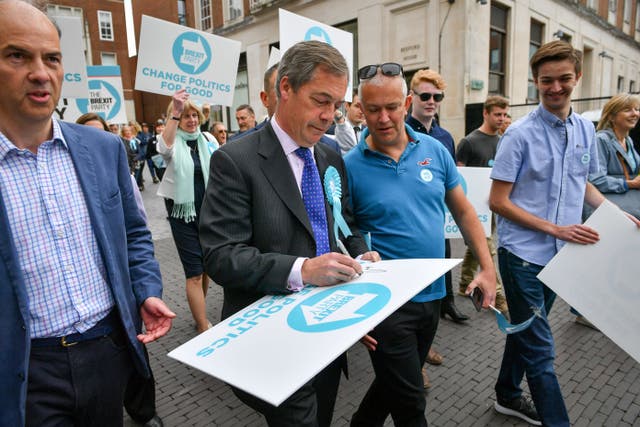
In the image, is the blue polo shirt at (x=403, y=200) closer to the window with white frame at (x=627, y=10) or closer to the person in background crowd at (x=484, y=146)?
the person in background crowd at (x=484, y=146)

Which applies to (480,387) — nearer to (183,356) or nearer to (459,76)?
(183,356)

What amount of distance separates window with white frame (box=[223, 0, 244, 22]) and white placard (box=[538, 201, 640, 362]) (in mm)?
21566

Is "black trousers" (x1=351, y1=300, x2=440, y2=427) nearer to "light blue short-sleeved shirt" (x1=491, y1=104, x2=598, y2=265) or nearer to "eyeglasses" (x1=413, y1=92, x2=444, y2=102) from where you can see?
"light blue short-sleeved shirt" (x1=491, y1=104, x2=598, y2=265)

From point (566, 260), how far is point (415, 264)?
1078mm

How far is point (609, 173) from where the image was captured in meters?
3.83

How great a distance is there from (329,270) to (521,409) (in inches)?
80.9

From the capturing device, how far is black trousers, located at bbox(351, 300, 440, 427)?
194 cm

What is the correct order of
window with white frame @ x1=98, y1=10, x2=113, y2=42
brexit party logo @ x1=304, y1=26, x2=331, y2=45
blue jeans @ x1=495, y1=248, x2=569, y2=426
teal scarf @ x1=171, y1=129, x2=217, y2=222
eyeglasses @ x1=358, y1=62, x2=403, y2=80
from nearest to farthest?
eyeglasses @ x1=358, y1=62, x2=403, y2=80
blue jeans @ x1=495, y1=248, x2=569, y2=426
teal scarf @ x1=171, y1=129, x2=217, y2=222
brexit party logo @ x1=304, y1=26, x2=331, y2=45
window with white frame @ x1=98, y1=10, x2=113, y2=42

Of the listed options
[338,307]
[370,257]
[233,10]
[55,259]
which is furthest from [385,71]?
[233,10]

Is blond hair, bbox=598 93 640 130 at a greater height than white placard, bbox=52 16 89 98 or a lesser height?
lesser

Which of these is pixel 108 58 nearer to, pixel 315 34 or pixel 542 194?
pixel 315 34

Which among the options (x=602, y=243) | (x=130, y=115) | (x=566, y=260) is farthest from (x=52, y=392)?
(x=130, y=115)

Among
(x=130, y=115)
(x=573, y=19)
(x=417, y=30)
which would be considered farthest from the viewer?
(x=130, y=115)

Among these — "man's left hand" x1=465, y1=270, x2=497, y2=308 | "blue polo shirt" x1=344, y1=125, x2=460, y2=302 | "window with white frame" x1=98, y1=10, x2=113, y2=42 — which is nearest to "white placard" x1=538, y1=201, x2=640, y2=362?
"man's left hand" x1=465, y1=270, x2=497, y2=308
